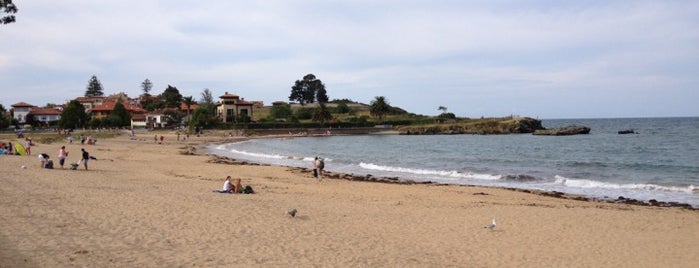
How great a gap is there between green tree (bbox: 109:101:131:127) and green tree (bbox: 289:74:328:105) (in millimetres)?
61246

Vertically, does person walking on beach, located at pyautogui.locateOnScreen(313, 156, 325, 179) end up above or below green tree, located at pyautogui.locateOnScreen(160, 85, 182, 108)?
below

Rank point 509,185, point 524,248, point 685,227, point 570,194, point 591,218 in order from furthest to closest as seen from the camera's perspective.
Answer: point 509,185
point 570,194
point 591,218
point 685,227
point 524,248

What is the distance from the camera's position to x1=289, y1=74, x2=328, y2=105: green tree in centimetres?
16138

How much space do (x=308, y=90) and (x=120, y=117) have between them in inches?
2689

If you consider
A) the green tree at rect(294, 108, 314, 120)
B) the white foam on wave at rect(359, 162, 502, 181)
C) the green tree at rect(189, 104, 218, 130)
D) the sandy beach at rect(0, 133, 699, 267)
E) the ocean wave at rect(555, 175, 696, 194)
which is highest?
the green tree at rect(294, 108, 314, 120)

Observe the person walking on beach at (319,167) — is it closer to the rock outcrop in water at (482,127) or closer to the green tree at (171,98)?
the rock outcrop in water at (482,127)

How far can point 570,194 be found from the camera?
22922mm

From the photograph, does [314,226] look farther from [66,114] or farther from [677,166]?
[66,114]

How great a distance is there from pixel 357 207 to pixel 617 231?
771 centimetres

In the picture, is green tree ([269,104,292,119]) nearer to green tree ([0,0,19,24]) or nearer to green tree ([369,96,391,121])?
green tree ([369,96,391,121])

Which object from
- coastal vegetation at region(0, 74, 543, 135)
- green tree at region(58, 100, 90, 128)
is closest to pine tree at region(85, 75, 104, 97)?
coastal vegetation at region(0, 74, 543, 135)

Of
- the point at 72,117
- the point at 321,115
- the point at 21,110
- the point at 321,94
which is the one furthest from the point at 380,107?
the point at 21,110

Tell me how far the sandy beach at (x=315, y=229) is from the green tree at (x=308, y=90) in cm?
14090

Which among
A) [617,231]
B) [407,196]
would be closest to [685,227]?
[617,231]
